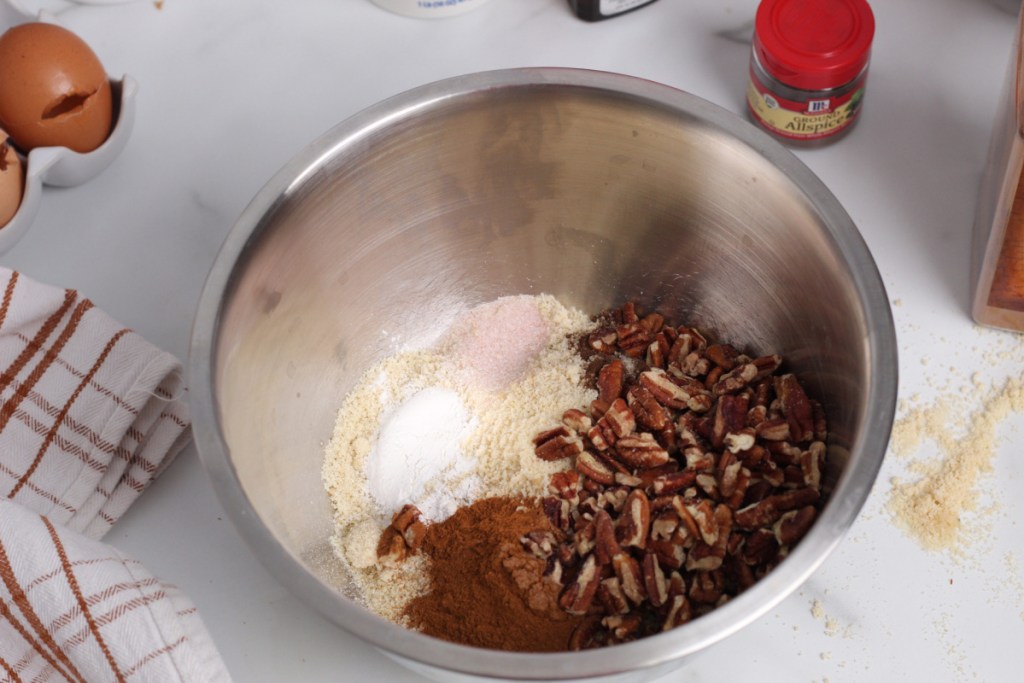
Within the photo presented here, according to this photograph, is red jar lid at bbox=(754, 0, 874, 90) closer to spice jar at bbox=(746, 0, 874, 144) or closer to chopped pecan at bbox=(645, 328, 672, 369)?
spice jar at bbox=(746, 0, 874, 144)

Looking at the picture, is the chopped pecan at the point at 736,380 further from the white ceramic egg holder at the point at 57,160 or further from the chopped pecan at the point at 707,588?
the white ceramic egg holder at the point at 57,160

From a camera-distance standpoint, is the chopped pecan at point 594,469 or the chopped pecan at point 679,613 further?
the chopped pecan at point 594,469

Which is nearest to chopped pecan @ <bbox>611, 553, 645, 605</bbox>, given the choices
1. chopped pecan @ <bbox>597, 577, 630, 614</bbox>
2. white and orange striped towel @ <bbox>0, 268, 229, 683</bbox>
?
chopped pecan @ <bbox>597, 577, 630, 614</bbox>

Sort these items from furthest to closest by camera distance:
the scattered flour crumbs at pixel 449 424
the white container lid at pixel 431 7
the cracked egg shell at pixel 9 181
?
the white container lid at pixel 431 7, the cracked egg shell at pixel 9 181, the scattered flour crumbs at pixel 449 424

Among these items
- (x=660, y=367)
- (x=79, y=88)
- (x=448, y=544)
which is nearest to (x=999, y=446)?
(x=660, y=367)

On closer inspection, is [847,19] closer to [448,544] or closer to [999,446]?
[999,446]

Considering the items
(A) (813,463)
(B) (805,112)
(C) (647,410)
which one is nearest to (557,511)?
(C) (647,410)

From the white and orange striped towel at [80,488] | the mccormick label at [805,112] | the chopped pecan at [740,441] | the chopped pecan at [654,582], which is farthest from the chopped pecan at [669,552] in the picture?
the mccormick label at [805,112]
